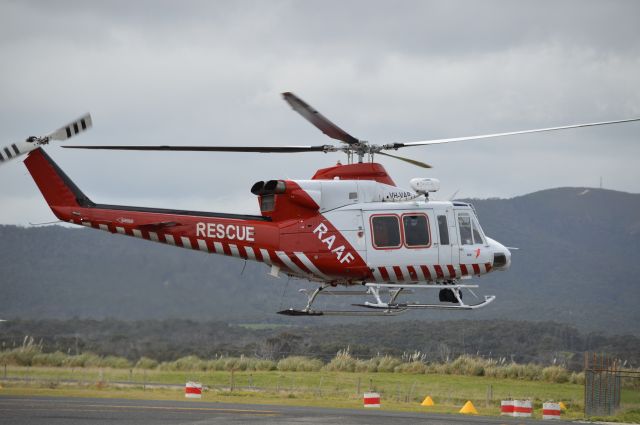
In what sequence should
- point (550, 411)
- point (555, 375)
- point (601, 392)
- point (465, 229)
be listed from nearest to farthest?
point (465, 229), point (550, 411), point (601, 392), point (555, 375)

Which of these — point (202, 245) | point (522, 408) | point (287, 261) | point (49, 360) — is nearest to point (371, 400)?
point (522, 408)

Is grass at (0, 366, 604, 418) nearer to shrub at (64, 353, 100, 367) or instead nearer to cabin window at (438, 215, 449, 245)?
shrub at (64, 353, 100, 367)

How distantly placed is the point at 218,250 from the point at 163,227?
1.58 m

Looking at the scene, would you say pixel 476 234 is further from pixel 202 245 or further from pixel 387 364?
pixel 387 364

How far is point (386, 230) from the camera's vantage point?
3006 cm

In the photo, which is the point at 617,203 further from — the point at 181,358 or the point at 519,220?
the point at 181,358

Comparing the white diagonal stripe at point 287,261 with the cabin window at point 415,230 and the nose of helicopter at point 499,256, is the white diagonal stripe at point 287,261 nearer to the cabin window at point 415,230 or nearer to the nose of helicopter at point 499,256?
the cabin window at point 415,230

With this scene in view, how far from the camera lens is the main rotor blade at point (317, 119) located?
26700 mm

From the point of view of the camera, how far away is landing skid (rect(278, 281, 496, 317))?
29.5m

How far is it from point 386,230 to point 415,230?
77 cm

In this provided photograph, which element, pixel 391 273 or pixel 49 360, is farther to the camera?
pixel 49 360

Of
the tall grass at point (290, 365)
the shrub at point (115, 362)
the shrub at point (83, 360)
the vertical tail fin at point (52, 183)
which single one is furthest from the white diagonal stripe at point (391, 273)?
the shrub at point (83, 360)

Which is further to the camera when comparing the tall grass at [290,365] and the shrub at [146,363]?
the shrub at [146,363]

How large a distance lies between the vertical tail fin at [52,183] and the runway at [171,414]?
5373 millimetres
